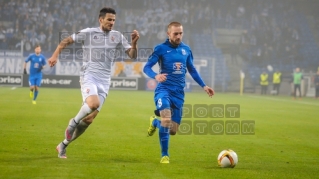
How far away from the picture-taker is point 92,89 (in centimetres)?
928

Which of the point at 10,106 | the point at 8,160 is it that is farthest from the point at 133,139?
the point at 10,106

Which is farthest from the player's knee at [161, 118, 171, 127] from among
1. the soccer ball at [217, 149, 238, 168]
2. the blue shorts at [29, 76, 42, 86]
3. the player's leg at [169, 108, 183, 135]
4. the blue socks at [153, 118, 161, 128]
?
the blue shorts at [29, 76, 42, 86]

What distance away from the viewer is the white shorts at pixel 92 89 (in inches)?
364

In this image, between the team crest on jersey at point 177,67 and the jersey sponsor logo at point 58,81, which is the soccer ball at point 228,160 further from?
the jersey sponsor logo at point 58,81

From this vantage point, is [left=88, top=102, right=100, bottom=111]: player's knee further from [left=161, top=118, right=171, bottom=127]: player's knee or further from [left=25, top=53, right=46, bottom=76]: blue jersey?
[left=25, top=53, right=46, bottom=76]: blue jersey

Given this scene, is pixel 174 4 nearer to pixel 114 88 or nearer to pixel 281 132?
pixel 114 88

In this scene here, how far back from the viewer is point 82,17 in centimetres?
4456

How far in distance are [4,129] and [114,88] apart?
88.2ft

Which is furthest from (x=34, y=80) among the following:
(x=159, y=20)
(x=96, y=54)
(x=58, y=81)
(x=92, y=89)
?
(x=159, y=20)

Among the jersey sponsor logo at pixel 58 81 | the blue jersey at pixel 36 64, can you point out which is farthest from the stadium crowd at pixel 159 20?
the blue jersey at pixel 36 64

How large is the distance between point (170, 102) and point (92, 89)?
1.27 m

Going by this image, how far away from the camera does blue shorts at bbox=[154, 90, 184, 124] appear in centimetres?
920

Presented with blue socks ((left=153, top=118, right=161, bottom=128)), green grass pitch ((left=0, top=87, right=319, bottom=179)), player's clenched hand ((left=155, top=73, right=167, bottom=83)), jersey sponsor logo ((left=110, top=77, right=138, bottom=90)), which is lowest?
jersey sponsor logo ((left=110, top=77, right=138, bottom=90))

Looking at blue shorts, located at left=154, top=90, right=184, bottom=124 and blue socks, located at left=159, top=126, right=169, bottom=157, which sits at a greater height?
blue shorts, located at left=154, top=90, right=184, bottom=124
